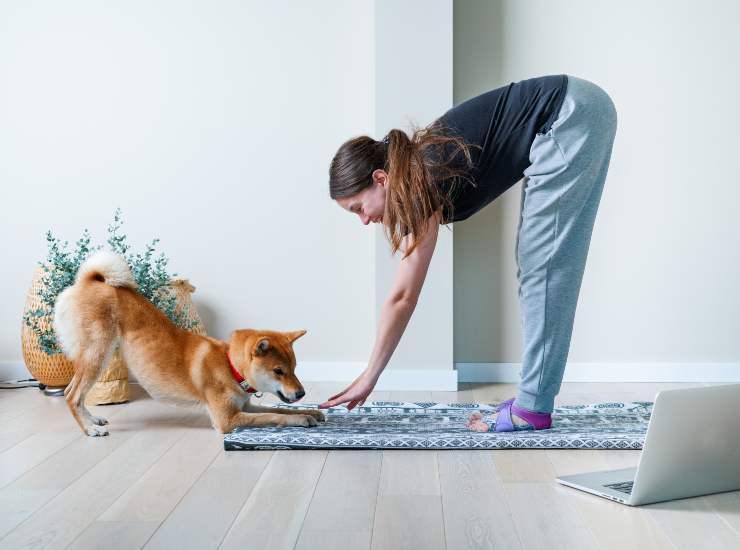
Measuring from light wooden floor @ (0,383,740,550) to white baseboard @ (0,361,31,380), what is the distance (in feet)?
3.58

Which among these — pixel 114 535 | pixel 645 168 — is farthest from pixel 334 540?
pixel 645 168

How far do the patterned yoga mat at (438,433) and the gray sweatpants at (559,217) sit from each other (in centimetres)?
15

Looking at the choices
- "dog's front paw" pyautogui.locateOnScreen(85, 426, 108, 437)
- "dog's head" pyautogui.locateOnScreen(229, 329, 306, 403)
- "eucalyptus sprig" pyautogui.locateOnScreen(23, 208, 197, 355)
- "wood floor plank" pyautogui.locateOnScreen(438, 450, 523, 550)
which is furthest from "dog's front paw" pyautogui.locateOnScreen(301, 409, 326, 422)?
"eucalyptus sprig" pyautogui.locateOnScreen(23, 208, 197, 355)

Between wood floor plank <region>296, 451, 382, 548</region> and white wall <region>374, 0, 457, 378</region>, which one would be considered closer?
wood floor plank <region>296, 451, 382, 548</region>

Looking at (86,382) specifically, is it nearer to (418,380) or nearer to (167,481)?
(167,481)

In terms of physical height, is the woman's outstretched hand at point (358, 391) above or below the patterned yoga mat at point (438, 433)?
above

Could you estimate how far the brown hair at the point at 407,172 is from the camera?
2.02 m

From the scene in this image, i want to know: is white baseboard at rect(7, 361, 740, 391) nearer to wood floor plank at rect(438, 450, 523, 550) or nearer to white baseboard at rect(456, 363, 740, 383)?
white baseboard at rect(456, 363, 740, 383)

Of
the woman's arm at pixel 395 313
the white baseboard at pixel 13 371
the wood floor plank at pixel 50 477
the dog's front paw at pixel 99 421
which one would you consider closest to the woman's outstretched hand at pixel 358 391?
the woman's arm at pixel 395 313

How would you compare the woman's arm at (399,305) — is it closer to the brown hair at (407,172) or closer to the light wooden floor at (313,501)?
the brown hair at (407,172)

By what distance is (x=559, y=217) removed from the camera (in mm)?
2186

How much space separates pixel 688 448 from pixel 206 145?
2388 mm

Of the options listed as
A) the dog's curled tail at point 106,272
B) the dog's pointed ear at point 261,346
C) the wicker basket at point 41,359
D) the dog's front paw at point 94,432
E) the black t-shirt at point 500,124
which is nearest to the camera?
the black t-shirt at point 500,124

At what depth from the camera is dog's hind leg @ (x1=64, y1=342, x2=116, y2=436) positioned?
2.48 meters
